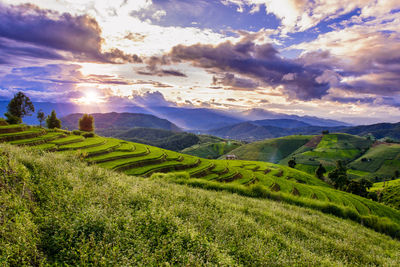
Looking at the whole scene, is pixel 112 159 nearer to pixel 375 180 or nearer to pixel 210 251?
pixel 210 251

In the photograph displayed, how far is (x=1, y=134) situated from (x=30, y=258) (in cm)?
5576

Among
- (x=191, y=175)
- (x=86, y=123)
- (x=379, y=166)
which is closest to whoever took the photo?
(x=191, y=175)

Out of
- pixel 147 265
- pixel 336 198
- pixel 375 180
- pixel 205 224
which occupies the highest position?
pixel 147 265

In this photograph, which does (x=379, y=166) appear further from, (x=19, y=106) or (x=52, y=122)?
(x=19, y=106)

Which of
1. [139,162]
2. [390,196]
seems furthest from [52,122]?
[390,196]

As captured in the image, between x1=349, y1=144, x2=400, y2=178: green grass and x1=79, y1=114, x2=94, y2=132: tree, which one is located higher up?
x1=79, y1=114, x2=94, y2=132: tree

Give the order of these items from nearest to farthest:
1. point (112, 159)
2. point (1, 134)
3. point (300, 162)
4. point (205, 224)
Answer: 1. point (205, 224)
2. point (1, 134)
3. point (112, 159)
4. point (300, 162)

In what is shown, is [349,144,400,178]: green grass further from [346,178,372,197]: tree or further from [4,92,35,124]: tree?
[4,92,35,124]: tree

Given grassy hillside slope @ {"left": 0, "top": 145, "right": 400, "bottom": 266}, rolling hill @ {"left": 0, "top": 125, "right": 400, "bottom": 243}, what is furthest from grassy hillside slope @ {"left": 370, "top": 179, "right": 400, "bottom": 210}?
grassy hillside slope @ {"left": 0, "top": 145, "right": 400, "bottom": 266}

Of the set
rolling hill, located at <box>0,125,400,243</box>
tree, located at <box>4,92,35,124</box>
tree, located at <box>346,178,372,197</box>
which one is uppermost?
tree, located at <box>4,92,35,124</box>

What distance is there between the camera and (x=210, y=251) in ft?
23.6

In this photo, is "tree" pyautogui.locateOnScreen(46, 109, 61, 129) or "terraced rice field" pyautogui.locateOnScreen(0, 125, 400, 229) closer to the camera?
"terraced rice field" pyautogui.locateOnScreen(0, 125, 400, 229)

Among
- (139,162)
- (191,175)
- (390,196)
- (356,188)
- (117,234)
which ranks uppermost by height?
(117,234)

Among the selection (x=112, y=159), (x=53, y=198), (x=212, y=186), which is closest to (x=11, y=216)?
(x=53, y=198)
